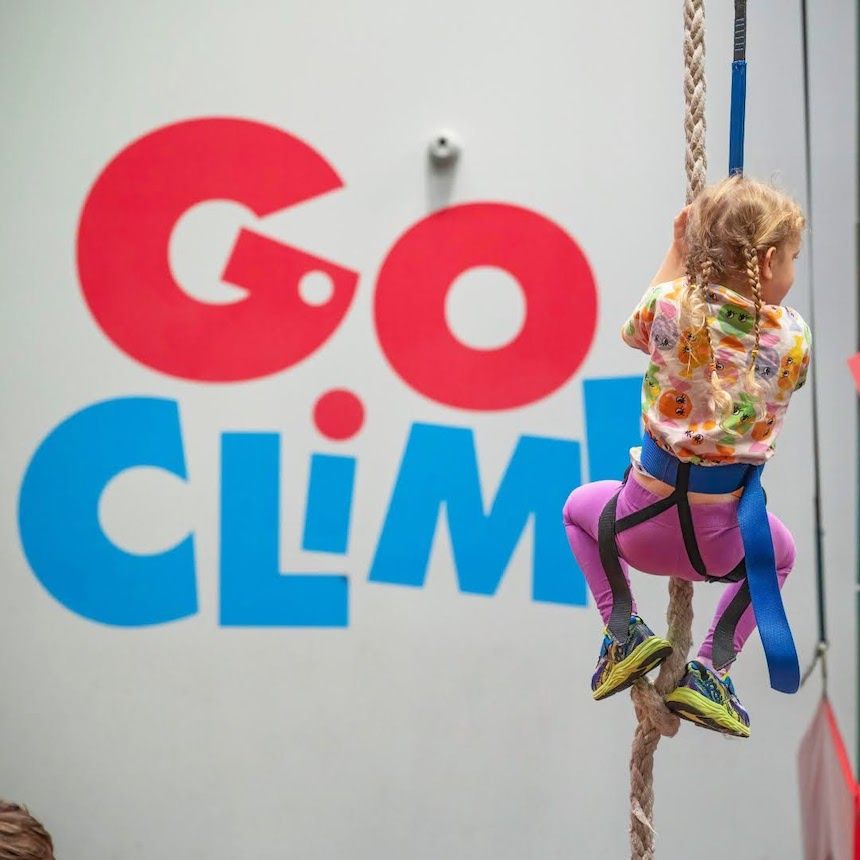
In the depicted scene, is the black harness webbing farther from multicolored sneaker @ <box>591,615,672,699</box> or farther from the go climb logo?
the go climb logo

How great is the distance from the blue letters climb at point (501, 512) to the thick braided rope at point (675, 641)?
2.60 feet

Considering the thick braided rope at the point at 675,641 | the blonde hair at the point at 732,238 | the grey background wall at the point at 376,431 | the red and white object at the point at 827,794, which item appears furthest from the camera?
the grey background wall at the point at 376,431

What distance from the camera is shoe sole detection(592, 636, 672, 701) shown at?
1.47 meters

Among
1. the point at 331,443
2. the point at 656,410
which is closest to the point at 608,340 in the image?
the point at 331,443

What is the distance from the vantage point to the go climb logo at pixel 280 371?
2.39m

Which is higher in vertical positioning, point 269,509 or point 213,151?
point 213,151

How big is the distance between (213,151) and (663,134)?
3.04ft

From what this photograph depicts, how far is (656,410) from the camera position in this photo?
1.42 m

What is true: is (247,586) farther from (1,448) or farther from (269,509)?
(1,448)

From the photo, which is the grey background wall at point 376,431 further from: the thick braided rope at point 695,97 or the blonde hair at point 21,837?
the thick braided rope at point 695,97

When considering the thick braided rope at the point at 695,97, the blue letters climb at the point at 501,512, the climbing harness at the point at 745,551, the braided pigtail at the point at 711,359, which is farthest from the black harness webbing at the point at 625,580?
the blue letters climb at the point at 501,512

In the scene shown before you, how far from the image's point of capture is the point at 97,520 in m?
2.43

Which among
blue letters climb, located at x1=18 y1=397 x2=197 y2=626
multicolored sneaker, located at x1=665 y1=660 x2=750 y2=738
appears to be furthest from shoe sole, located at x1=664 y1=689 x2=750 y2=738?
blue letters climb, located at x1=18 y1=397 x2=197 y2=626

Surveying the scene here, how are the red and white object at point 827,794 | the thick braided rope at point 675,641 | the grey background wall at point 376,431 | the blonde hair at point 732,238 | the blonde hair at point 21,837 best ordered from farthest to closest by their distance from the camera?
the grey background wall at point 376,431 → the blonde hair at point 21,837 → the red and white object at point 827,794 → the thick braided rope at point 675,641 → the blonde hair at point 732,238
